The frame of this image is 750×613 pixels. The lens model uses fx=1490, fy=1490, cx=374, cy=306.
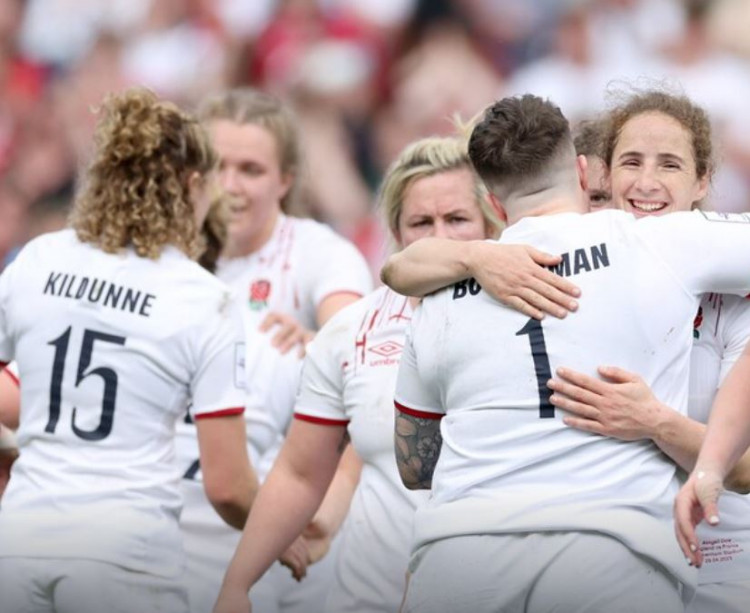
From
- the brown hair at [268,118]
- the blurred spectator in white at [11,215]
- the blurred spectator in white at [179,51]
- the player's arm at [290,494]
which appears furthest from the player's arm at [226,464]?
the blurred spectator in white at [179,51]

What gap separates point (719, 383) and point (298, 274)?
2504mm

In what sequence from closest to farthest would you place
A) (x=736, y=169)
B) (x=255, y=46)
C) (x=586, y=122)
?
(x=586, y=122) < (x=736, y=169) < (x=255, y=46)

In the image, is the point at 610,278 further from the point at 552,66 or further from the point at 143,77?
the point at 143,77

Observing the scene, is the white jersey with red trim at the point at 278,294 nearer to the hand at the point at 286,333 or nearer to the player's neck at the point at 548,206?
the hand at the point at 286,333

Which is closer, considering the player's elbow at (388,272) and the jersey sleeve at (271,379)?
the player's elbow at (388,272)

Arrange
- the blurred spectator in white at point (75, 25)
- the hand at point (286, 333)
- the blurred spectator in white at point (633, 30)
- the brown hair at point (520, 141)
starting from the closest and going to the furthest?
the brown hair at point (520, 141)
the hand at point (286, 333)
the blurred spectator in white at point (633, 30)
the blurred spectator in white at point (75, 25)

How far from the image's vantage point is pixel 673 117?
3.68m

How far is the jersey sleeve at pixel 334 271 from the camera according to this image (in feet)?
18.3

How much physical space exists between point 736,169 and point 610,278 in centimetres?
545

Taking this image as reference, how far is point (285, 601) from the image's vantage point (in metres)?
5.17

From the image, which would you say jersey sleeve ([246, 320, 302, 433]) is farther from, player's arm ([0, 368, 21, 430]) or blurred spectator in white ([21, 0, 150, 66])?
blurred spectator in white ([21, 0, 150, 66])

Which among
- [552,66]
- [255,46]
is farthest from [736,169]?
[255,46]

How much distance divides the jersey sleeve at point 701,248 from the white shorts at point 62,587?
173cm

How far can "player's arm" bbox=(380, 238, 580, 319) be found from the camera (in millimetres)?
3086
